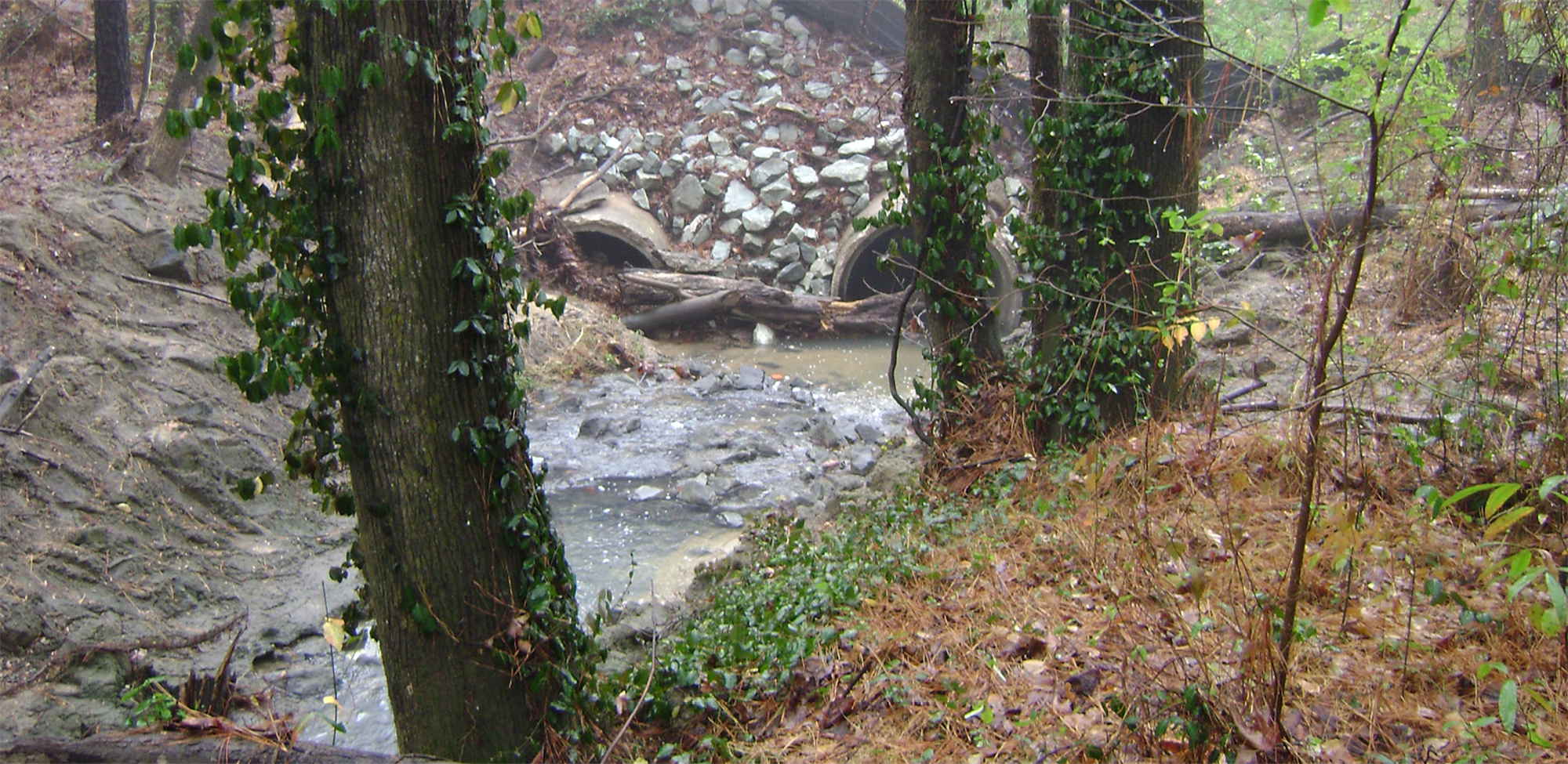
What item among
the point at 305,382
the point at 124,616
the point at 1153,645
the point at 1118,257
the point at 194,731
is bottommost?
the point at 124,616

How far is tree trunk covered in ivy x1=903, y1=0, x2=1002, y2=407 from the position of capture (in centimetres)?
513

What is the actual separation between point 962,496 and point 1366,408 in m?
1.88

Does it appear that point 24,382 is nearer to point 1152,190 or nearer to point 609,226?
point 1152,190

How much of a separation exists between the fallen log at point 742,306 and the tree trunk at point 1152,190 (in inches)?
265

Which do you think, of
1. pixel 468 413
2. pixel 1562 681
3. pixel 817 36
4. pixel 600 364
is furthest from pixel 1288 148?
pixel 468 413

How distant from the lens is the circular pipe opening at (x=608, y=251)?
12500 mm

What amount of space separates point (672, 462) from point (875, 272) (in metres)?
6.24

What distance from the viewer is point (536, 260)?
11.7 meters

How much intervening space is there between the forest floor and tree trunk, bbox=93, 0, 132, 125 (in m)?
2.59

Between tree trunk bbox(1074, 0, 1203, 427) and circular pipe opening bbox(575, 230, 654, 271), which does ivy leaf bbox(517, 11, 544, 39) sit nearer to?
tree trunk bbox(1074, 0, 1203, 427)

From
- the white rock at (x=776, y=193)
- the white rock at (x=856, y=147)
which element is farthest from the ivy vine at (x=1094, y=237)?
the white rock at (x=856, y=147)

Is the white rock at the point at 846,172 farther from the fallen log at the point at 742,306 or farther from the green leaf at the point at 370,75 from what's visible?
the green leaf at the point at 370,75

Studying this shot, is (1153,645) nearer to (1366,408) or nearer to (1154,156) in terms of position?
(1366,408)

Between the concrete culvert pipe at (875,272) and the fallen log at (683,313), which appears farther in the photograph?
the fallen log at (683,313)
